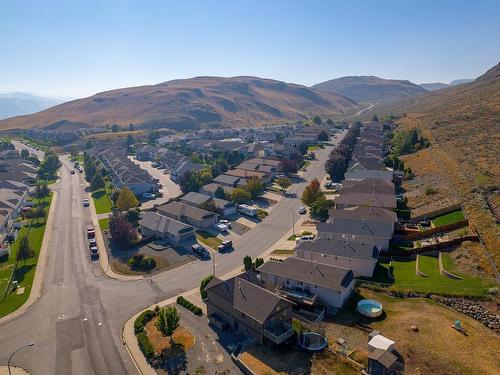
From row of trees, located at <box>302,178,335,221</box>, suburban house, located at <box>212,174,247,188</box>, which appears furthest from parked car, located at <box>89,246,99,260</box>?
row of trees, located at <box>302,178,335,221</box>

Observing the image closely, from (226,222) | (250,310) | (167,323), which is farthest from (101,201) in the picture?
(250,310)

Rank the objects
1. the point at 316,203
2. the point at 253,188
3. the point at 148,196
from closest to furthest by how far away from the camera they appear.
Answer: the point at 316,203 < the point at 253,188 < the point at 148,196

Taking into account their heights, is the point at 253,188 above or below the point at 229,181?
below

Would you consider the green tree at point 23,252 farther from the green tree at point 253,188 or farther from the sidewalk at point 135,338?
the green tree at point 253,188

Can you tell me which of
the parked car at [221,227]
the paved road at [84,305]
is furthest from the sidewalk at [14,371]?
the parked car at [221,227]

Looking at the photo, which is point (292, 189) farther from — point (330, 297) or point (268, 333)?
point (268, 333)

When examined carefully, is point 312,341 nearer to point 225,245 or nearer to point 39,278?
point 225,245

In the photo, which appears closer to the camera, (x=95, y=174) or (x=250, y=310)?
(x=250, y=310)
